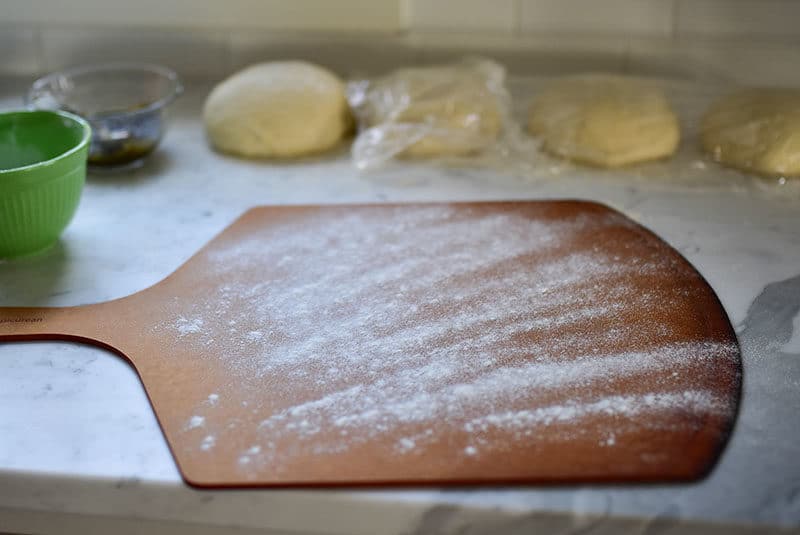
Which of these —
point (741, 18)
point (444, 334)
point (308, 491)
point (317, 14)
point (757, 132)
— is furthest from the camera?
point (317, 14)

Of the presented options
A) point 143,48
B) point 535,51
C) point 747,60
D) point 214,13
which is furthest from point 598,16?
point 143,48

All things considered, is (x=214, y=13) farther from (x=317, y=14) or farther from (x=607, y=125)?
(x=607, y=125)

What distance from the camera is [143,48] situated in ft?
4.41

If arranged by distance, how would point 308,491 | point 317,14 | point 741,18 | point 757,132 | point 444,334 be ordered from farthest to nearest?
1. point 317,14
2. point 741,18
3. point 757,132
4. point 444,334
5. point 308,491

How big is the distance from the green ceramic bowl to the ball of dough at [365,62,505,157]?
398 millimetres

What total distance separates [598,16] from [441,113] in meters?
0.31

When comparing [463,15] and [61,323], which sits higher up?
[463,15]

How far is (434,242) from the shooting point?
90cm

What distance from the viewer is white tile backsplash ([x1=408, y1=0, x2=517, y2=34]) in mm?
1227

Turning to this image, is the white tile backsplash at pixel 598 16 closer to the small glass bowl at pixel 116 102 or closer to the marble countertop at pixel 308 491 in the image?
the marble countertop at pixel 308 491

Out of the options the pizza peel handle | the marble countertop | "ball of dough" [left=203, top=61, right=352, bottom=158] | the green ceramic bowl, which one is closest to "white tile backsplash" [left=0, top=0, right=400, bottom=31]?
"ball of dough" [left=203, top=61, right=352, bottom=158]

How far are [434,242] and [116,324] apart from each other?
340mm

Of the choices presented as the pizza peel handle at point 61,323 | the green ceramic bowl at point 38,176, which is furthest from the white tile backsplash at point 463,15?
the pizza peel handle at point 61,323

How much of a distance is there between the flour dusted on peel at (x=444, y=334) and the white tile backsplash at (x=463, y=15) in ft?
1.32
